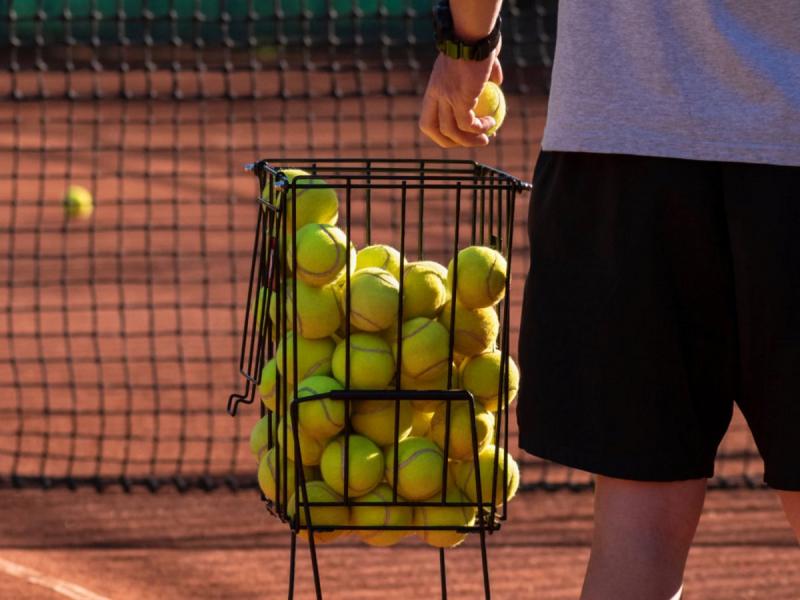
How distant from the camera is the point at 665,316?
1474 mm

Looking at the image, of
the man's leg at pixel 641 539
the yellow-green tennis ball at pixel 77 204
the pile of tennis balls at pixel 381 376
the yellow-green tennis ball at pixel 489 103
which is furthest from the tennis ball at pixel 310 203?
the yellow-green tennis ball at pixel 77 204

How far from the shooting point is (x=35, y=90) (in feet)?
45.2

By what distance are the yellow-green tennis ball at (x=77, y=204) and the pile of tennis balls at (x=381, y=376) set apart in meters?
6.18

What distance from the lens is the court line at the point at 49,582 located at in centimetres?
279

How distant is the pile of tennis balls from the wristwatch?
0.24m

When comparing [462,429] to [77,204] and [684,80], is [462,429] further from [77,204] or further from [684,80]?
[77,204]

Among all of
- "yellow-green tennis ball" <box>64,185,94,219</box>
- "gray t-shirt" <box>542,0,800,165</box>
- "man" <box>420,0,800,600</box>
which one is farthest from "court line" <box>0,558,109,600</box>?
"yellow-green tennis ball" <box>64,185,94,219</box>

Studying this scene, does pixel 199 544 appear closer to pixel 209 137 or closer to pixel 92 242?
pixel 92 242

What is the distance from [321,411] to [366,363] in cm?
8

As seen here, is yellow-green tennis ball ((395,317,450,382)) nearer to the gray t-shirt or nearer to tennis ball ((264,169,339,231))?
tennis ball ((264,169,339,231))

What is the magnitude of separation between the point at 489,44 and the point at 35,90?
12794 millimetres

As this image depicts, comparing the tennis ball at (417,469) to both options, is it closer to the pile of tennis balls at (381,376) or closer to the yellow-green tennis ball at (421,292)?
the pile of tennis balls at (381,376)

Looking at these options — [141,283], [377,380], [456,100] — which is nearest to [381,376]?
[377,380]

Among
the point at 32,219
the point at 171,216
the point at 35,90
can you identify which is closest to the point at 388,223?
the point at 171,216
